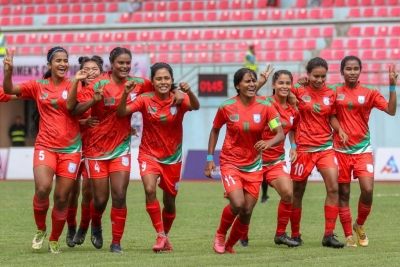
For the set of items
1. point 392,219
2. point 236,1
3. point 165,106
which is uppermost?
point 236,1

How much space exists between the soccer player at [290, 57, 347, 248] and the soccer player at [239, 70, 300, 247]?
5.7 inches

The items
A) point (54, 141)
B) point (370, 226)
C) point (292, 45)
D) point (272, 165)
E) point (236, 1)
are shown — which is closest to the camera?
point (54, 141)

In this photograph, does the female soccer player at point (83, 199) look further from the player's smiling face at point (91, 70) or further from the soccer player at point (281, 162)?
the soccer player at point (281, 162)

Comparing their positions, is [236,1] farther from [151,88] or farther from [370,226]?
[151,88]

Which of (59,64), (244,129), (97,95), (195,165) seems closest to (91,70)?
(59,64)

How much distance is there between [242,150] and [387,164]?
1515 centimetres

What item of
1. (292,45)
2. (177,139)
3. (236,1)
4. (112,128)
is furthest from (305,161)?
(236,1)

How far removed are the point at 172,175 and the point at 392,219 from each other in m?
5.56

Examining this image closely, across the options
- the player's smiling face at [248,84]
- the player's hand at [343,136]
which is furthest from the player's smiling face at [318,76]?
the player's smiling face at [248,84]

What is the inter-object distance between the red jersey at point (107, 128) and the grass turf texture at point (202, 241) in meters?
1.12

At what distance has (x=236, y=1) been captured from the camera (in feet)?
109

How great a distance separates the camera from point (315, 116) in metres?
11.8

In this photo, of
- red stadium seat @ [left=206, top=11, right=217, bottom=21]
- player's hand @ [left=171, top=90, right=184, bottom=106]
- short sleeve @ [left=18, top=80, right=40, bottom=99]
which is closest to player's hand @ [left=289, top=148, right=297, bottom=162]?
player's hand @ [left=171, top=90, right=184, bottom=106]

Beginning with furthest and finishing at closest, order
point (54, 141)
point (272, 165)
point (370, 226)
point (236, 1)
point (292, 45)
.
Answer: point (236, 1)
point (292, 45)
point (370, 226)
point (272, 165)
point (54, 141)
